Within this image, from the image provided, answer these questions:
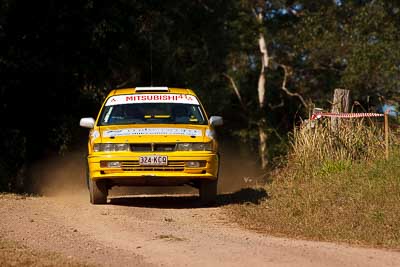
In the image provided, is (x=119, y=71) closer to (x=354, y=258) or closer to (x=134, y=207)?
(x=134, y=207)

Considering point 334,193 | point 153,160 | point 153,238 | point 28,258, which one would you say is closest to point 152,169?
point 153,160

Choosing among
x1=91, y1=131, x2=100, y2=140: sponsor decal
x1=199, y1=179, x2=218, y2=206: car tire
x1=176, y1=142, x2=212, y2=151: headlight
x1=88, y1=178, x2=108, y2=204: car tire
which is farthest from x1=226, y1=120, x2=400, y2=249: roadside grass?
x1=91, y1=131, x2=100, y2=140: sponsor decal

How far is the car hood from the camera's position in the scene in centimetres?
1187

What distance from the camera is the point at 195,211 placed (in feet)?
39.0

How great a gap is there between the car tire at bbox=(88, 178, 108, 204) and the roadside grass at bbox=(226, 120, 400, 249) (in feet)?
6.49

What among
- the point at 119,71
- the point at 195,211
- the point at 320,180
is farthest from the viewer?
the point at 119,71

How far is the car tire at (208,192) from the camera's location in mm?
12375

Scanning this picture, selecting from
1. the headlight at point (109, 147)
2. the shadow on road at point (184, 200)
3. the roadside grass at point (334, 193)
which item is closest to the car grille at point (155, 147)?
the headlight at point (109, 147)

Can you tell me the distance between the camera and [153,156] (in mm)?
11719

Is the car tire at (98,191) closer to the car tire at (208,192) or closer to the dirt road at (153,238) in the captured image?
the dirt road at (153,238)

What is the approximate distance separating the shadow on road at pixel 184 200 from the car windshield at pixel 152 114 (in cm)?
130

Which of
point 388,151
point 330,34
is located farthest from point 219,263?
point 330,34

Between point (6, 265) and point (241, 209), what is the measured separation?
5086mm

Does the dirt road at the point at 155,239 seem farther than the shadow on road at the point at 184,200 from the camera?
No
